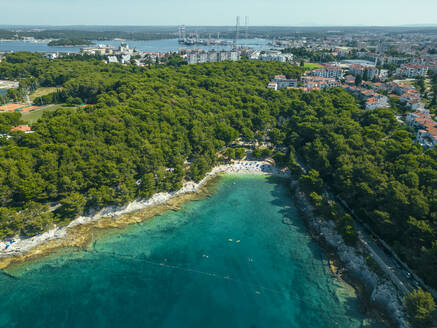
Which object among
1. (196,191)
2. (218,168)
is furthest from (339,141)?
(196,191)

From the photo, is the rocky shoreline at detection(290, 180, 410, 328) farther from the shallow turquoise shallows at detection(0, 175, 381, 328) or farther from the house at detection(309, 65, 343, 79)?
the house at detection(309, 65, 343, 79)

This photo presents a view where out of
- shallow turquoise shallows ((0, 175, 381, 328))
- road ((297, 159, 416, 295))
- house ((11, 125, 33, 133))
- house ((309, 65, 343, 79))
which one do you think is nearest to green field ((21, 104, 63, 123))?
house ((11, 125, 33, 133))

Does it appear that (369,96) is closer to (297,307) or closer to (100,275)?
(297,307)

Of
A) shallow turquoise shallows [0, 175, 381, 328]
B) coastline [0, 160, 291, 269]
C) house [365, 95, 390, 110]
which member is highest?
house [365, 95, 390, 110]

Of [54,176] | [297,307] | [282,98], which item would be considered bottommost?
[297,307]

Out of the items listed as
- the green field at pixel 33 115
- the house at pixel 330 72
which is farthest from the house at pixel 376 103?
the green field at pixel 33 115

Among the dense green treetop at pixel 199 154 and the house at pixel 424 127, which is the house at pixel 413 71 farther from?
the dense green treetop at pixel 199 154
